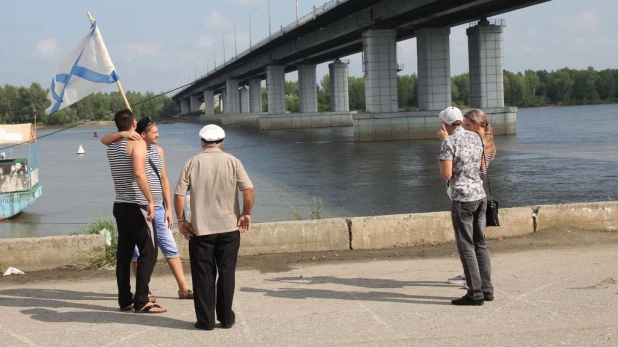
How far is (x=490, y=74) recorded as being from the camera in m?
59.2

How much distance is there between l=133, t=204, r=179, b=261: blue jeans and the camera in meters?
7.46

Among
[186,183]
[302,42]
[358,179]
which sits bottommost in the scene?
[358,179]

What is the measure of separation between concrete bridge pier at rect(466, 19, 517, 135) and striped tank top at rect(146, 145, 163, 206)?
53.3m

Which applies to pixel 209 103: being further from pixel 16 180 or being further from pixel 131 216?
pixel 131 216

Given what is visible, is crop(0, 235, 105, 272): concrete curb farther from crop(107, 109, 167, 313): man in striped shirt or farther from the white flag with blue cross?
crop(107, 109, 167, 313): man in striped shirt

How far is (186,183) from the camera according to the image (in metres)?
6.63

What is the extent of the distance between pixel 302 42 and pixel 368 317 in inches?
2820

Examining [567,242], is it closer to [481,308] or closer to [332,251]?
[332,251]

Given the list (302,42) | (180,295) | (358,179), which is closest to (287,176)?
(358,179)

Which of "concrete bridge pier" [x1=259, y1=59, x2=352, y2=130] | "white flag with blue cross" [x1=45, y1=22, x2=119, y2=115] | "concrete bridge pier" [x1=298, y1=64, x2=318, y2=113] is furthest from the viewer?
"concrete bridge pier" [x1=298, y1=64, x2=318, y2=113]

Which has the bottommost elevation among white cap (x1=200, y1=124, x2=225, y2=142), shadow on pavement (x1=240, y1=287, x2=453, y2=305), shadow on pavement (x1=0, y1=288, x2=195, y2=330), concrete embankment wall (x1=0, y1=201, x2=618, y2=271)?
shadow on pavement (x1=240, y1=287, x2=453, y2=305)

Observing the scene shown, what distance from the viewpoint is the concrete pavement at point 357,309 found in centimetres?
629

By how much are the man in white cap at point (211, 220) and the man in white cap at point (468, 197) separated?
1.91m

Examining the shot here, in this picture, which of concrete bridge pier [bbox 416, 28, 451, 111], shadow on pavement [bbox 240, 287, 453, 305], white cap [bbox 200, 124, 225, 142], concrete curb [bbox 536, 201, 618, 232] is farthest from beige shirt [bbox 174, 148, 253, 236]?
concrete bridge pier [bbox 416, 28, 451, 111]
